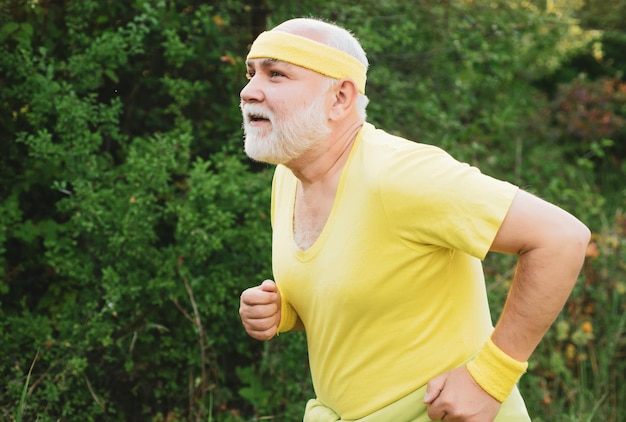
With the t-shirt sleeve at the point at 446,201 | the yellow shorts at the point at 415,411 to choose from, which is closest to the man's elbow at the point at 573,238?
the t-shirt sleeve at the point at 446,201

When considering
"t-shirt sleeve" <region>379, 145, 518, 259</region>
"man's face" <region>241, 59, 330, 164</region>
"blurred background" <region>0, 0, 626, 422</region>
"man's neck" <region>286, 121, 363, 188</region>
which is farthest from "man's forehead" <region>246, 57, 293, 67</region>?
"blurred background" <region>0, 0, 626, 422</region>

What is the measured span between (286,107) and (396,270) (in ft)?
1.92

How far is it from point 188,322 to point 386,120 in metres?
1.87

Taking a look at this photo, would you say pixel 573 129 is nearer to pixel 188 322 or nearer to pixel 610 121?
pixel 610 121

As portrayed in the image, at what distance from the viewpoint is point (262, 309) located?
2359 millimetres

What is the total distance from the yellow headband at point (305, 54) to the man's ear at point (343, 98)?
0.9 inches

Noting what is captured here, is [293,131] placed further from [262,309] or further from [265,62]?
[262,309]

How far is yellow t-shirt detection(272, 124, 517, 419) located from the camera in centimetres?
192

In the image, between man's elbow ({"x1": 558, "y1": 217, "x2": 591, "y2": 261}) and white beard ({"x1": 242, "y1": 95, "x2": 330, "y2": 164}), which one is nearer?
man's elbow ({"x1": 558, "y1": 217, "x2": 591, "y2": 261})

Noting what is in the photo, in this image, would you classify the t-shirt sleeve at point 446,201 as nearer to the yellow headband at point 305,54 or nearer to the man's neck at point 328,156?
the man's neck at point 328,156

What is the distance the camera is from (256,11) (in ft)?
16.7

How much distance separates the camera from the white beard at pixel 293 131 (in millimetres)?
2301

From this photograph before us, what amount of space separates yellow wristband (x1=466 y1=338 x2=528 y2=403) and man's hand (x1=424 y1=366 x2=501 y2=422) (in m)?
0.02

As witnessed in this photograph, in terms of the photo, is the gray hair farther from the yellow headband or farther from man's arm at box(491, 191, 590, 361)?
man's arm at box(491, 191, 590, 361)
